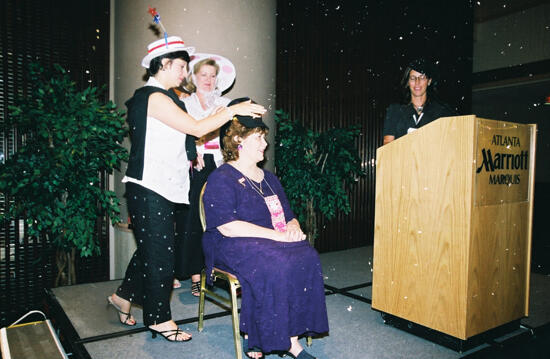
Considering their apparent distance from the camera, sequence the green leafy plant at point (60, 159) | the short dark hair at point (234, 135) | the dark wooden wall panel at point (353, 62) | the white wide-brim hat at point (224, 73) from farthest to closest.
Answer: the dark wooden wall panel at point (353, 62), the white wide-brim hat at point (224, 73), the green leafy plant at point (60, 159), the short dark hair at point (234, 135)

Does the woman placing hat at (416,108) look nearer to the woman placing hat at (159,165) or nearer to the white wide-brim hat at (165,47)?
the woman placing hat at (159,165)

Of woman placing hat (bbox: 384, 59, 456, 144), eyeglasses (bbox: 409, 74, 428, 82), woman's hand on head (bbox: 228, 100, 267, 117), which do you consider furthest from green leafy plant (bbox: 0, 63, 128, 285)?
eyeglasses (bbox: 409, 74, 428, 82)

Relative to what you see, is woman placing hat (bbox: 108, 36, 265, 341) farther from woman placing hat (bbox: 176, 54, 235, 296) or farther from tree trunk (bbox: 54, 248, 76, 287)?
tree trunk (bbox: 54, 248, 76, 287)

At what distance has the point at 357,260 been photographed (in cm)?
459

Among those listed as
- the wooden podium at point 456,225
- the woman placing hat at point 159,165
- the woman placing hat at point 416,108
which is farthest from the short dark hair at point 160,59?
the woman placing hat at point 416,108

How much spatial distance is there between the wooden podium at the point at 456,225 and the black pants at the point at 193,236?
4.48 ft

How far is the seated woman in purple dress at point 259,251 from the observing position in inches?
71.7

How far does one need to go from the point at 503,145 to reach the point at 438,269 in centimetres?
78

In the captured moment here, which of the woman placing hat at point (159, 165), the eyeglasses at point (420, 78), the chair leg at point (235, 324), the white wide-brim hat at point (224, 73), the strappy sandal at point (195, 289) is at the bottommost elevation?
the strappy sandal at point (195, 289)

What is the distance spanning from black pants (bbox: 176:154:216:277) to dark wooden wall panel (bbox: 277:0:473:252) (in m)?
1.96

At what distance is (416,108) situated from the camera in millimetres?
2803

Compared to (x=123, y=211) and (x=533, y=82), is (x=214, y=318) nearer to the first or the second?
(x=123, y=211)

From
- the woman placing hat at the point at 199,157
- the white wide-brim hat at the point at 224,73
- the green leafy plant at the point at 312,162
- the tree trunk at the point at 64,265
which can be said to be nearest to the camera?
the woman placing hat at the point at 199,157

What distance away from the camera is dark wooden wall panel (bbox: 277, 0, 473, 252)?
15.9ft
